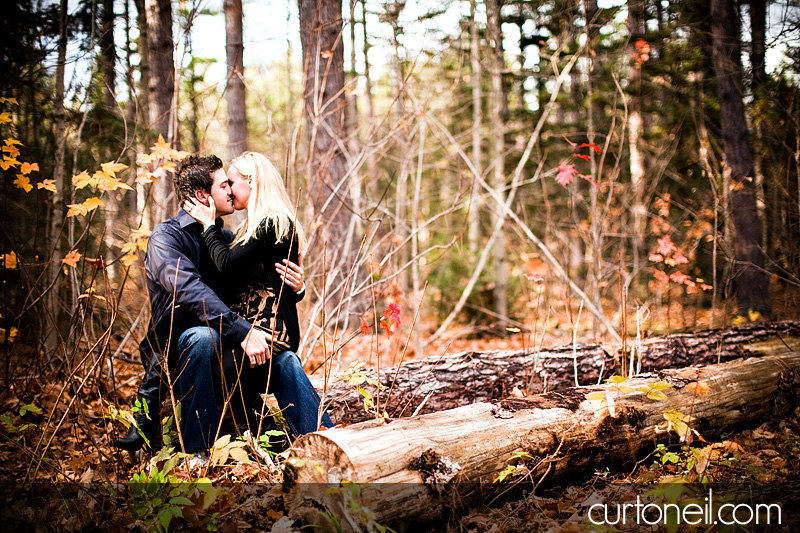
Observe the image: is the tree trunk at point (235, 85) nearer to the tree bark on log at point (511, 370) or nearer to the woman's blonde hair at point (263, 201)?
the woman's blonde hair at point (263, 201)

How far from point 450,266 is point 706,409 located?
6.37 m

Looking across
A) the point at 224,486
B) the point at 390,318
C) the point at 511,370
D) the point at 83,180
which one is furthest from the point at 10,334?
the point at 511,370

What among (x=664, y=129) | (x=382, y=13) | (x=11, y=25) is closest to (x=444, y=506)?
(x=11, y=25)

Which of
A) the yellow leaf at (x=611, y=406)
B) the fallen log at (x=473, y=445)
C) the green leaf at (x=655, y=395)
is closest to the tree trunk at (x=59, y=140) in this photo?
the fallen log at (x=473, y=445)

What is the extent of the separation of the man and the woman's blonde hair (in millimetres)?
202

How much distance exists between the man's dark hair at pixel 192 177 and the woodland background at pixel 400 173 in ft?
1.18

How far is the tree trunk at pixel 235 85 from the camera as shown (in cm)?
685

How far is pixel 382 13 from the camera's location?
21.1ft

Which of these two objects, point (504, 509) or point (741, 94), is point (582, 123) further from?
point (504, 509)

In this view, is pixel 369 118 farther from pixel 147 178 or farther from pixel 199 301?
pixel 199 301

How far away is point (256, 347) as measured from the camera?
2.70m

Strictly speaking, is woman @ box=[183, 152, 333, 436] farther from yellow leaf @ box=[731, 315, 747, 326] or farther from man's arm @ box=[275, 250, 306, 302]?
yellow leaf @ box=[731, 315, 747, 326]

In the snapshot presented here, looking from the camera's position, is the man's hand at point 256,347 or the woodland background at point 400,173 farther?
the woodland background at point 400,173

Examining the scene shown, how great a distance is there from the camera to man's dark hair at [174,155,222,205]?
301cm
